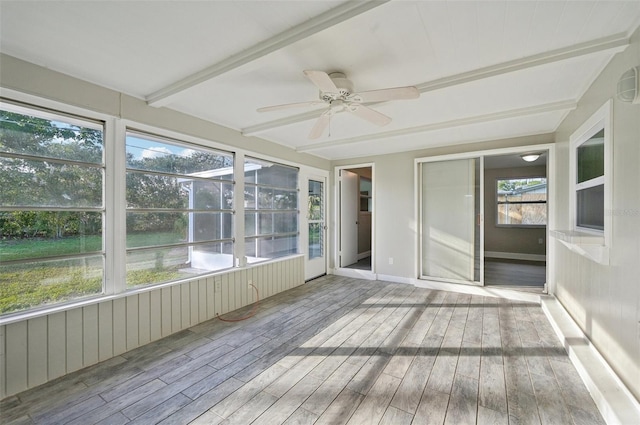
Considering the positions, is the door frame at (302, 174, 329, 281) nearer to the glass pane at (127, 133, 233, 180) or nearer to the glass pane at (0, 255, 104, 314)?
the glass pane at (127, 133, 233, 180)

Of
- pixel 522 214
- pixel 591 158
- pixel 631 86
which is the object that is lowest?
pixel 522 214

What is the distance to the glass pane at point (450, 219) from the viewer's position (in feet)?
13.9

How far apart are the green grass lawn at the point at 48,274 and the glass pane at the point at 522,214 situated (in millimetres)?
8033

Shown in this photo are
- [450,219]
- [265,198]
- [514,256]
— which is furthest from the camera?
[514,256]

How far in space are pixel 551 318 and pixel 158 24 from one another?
4.49 m

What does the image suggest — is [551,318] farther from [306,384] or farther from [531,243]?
[531,243]

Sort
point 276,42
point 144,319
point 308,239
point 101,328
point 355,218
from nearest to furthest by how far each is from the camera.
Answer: point 276,42
point 101,328
point 144,319
point 308,239
point 355,218

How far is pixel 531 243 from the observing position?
6723 mm

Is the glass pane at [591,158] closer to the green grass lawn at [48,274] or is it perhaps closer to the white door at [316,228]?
the white door at [316,228]

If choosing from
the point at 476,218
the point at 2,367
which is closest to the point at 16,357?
the point at 2,367

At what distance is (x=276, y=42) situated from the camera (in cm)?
175

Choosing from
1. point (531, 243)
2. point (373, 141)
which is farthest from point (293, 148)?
point (531, 243)

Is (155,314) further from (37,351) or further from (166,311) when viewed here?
(37,351)

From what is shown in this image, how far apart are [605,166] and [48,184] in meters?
4.32
